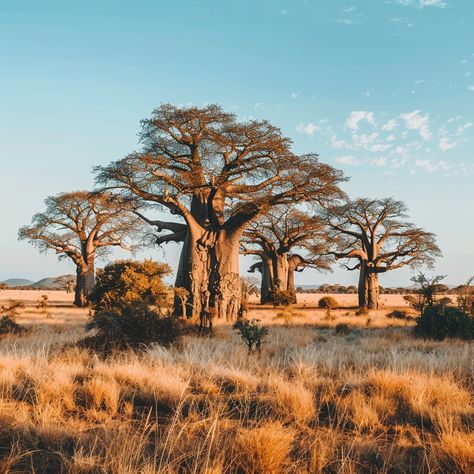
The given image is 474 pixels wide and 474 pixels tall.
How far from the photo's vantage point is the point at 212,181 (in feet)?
51.6

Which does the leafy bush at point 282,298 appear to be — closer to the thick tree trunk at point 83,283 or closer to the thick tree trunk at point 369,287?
the thick tree trunk at point 369,287

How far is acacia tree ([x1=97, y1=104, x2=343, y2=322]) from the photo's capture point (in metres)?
15.6

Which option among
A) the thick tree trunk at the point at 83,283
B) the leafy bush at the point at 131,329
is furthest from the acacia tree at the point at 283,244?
the leafy bush at the point at 131,329

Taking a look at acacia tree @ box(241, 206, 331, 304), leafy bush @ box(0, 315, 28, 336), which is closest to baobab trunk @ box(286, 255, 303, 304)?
acacia tree @ box(241, 206, 331, 304)

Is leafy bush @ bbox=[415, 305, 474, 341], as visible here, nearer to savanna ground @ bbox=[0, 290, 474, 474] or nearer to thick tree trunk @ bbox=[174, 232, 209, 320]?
savanna ground @ bbox=[0, 290, 474, 474]

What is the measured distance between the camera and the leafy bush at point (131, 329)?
9180 mm

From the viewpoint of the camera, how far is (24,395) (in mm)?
4953

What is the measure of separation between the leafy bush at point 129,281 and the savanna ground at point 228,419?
38.5 feet

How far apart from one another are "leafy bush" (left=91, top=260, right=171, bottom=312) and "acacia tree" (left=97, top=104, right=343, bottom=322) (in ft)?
7.90

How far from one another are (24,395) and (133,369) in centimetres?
146

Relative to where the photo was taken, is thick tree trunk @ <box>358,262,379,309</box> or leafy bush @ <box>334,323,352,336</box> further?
thick tree trunk @ <box>358,262,379,309</box>

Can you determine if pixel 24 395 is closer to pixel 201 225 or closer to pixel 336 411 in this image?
pixel 336 411

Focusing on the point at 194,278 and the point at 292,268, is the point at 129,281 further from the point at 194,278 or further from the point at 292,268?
the point at 292,268

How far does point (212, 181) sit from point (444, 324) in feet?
30.0
